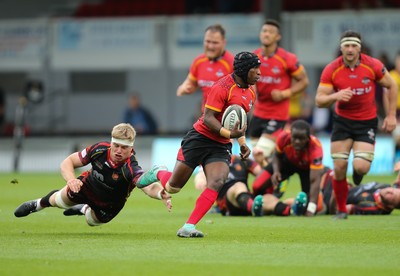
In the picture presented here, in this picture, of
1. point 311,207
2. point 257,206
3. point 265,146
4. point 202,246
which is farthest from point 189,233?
point 265,146

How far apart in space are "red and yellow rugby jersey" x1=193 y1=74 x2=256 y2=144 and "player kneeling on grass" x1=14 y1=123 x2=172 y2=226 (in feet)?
2.13

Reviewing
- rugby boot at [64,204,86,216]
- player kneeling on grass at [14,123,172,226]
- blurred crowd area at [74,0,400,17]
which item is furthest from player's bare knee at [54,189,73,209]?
blurred crowd area at [74,0,400,17]

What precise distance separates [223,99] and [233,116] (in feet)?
0.83

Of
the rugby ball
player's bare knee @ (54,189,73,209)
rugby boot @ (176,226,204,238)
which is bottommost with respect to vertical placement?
rugby boot @ (176,226,204,238)

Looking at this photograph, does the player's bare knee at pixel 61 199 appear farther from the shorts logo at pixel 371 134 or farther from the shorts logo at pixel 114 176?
the shorts logo at pixel 371 134

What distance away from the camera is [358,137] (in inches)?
531

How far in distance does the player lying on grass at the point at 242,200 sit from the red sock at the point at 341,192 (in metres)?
0.48

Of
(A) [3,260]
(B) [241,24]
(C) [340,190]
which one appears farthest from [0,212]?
(B) [241,24]

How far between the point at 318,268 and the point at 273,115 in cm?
759

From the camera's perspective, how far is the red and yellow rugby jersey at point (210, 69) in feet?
50.1

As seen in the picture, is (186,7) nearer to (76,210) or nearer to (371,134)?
(371,134)

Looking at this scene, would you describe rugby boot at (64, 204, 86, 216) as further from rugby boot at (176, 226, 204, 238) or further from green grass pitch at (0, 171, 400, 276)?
rugby boot at (176, 226, 204, 238)

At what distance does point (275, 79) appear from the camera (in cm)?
1570

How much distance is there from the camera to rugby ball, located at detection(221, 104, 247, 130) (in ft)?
36.3
